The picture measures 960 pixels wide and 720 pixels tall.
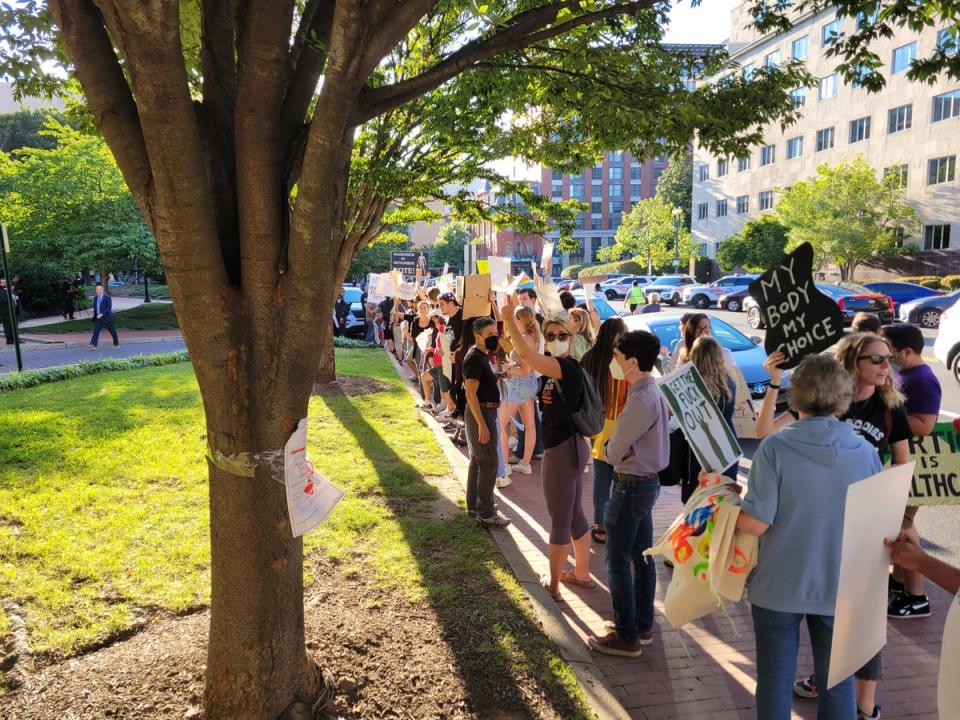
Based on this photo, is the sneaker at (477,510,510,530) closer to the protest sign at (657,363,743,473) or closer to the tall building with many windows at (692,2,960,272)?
the protest sign at (657,363,743,473)

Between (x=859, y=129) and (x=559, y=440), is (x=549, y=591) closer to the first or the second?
(x=559, y=440)

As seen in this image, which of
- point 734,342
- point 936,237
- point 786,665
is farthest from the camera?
point 936,237

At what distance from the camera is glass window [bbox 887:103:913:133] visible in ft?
134

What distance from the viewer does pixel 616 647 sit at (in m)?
4.23

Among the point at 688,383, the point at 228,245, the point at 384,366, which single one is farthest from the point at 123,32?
the point at 384,366

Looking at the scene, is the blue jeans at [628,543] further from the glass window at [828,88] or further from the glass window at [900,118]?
the glass window at [828,88]

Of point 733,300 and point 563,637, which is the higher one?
point 733,300

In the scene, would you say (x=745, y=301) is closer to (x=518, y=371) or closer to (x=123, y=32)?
(x=518, y=371)

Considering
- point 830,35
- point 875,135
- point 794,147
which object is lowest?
point 830,35

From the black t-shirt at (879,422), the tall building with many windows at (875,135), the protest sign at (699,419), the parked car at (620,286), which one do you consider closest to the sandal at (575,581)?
the protest sign at (699,419)

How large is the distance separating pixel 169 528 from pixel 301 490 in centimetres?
326

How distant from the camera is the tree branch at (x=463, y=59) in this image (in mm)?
3277

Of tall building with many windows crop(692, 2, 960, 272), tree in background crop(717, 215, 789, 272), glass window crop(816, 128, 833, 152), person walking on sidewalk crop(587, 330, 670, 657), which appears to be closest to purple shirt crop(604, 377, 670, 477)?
person walking on sidewalk crop(587, 330, 670, 657)

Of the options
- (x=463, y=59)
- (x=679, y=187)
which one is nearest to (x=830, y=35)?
(x=463, y=59)
